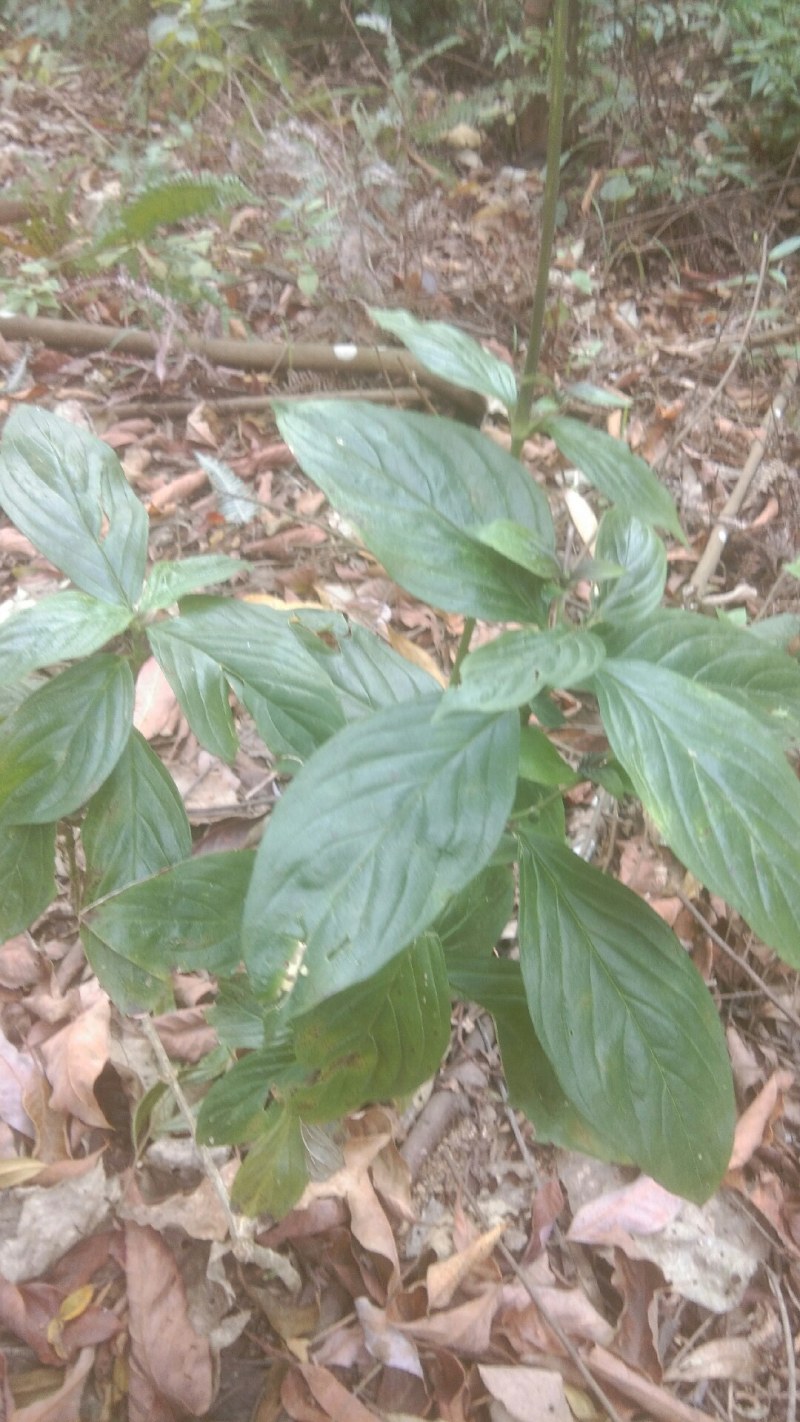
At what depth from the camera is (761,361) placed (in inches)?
105

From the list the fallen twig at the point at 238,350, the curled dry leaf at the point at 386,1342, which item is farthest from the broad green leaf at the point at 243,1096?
the fallen twig at the point at 238,350

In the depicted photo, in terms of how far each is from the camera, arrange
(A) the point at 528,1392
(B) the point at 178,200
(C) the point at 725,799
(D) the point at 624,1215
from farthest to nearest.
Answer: (B) the point at 178,200 < (D) the point at 624,1215 < (A) the point at 528,1392 < (C) the point at 725,799

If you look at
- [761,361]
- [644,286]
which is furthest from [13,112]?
[761,361]

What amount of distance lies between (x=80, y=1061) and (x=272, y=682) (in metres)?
0.74

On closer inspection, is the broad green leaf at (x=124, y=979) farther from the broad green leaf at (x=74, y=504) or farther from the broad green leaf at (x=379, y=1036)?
the broad green leaf at (x=74, y=504)

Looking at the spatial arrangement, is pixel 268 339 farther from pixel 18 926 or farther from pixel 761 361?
pixel 18 926

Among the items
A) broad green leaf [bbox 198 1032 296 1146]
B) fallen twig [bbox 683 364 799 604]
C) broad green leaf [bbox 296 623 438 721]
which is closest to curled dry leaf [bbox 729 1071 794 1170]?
broad green leaf [bbox 198 1032 296 1146]

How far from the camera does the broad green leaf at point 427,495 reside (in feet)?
2.42

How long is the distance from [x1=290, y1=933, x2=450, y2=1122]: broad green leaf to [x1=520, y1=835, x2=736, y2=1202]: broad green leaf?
124mm

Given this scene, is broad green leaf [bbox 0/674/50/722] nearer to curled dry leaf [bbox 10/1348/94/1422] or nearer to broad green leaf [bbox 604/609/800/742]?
broad green leaf [bbox 604/609/800/742]

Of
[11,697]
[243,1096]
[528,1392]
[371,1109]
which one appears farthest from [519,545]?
[528,1392]

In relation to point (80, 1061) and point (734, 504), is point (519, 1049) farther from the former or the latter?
point (734, 504)

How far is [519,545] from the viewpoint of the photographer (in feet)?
2.33

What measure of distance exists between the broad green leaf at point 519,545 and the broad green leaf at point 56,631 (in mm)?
380
